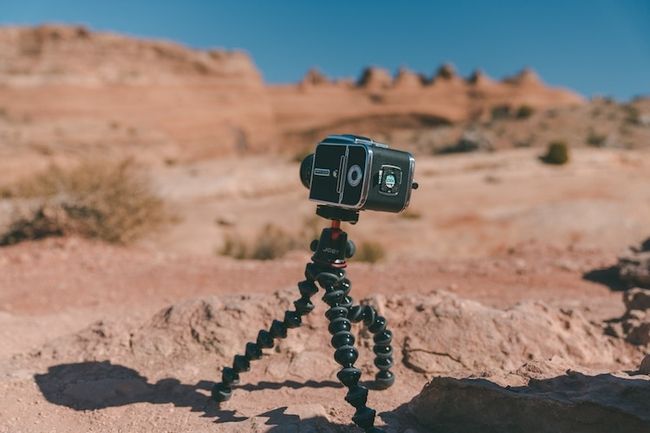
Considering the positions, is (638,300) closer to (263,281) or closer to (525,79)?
(263,281)

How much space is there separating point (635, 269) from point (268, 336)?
4933 millimetres

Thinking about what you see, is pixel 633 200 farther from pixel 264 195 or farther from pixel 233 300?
pixel 233 300

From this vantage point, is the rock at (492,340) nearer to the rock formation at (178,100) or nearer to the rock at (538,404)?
the rock at (538,404)

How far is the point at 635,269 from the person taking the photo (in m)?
6.48

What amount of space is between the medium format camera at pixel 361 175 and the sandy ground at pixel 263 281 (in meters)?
1.03

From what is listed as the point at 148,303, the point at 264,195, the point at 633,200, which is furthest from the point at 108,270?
the point at 633,200

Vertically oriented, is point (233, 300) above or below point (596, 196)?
below

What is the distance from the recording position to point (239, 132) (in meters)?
42.5

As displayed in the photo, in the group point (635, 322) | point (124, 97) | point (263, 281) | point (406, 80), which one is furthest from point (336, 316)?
point (406, 80)

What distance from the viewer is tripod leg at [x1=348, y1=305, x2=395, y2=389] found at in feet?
10.1

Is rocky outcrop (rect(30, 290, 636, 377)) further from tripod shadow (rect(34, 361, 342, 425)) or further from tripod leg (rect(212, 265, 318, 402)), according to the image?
tripod leg (rect(212, 265, 318, 402))

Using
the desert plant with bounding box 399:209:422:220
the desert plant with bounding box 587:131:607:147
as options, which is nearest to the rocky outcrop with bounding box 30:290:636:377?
the desert plant with bounding box 399:209:422:220

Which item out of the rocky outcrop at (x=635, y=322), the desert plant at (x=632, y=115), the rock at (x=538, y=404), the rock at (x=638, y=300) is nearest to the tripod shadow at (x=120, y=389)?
the rock at (x=538, y=404)

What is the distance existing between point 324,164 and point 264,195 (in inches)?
592
